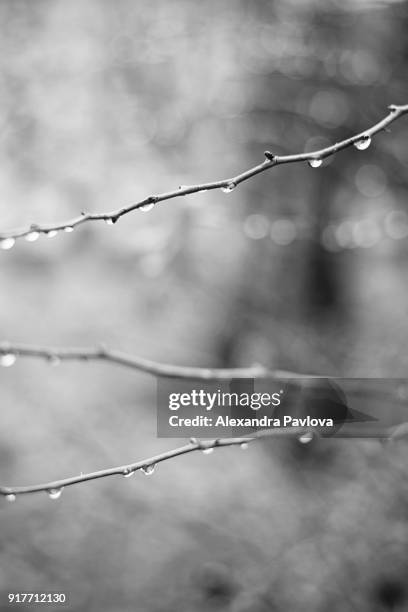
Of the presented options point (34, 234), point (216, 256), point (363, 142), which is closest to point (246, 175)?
point (363, 142)

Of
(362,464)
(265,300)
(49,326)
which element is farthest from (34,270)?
(362,464)

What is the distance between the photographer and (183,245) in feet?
11.1

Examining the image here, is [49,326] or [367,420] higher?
[49,326]

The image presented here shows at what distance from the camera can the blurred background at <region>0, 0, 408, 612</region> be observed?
7.64 ft

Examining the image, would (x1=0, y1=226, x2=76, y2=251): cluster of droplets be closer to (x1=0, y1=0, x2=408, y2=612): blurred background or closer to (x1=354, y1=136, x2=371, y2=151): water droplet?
(x1=354, y1=136, x2=371, y2=151): water droplet

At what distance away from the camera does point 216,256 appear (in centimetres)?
450

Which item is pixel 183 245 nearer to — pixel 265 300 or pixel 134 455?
pixel 265 300

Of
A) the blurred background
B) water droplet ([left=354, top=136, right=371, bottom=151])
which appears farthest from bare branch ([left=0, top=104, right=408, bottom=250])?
the blurred background

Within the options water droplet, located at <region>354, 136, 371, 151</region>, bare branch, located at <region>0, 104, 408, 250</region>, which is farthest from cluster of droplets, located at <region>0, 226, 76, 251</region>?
water droplet, located at <region>354, 136, 371, 151</region>

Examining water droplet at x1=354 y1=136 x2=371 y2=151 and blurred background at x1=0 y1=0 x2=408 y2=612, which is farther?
blurred background at x1=0 y1=0 x2=408 y2=612

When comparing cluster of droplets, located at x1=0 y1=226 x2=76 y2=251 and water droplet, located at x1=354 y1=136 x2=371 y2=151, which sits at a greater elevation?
water droplet, located at x1=354 y1=136 x2=371 y2=151

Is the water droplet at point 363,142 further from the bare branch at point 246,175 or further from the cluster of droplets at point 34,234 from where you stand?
the cluster of droplets at point 34,234

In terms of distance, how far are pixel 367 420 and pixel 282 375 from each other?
0.44m

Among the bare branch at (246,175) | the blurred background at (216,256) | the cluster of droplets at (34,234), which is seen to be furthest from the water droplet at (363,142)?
the blurred background at (216,256)
